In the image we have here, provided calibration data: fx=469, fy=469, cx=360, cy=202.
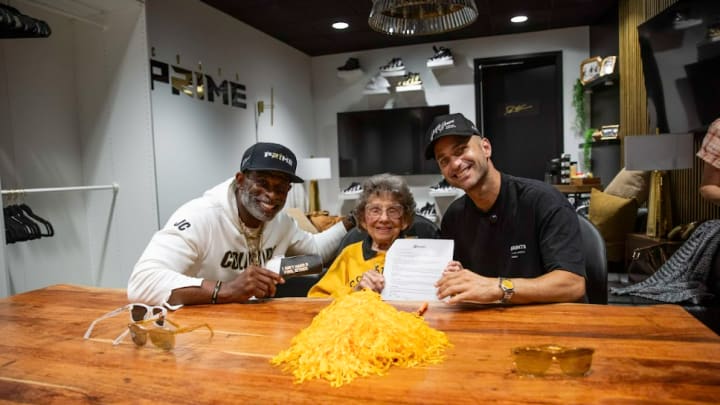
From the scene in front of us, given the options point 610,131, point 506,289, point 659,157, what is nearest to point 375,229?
point 506,289

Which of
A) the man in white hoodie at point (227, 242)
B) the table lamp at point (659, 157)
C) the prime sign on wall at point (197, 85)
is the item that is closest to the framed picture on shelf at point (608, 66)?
the table lamp at point (659, 157)

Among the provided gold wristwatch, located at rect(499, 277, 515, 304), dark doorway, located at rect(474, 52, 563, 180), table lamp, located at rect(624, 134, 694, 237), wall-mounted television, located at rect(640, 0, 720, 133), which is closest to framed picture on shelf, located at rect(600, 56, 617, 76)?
dark doorway, located at rect(474, 52, 563, 180)

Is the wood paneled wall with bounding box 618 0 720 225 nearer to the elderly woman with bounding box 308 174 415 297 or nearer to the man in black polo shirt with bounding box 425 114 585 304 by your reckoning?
the man in black polo shirt with bounding box 425 114 585 304

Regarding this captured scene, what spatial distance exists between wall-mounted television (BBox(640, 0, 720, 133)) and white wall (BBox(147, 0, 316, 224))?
408 cm

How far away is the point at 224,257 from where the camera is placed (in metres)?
1.95

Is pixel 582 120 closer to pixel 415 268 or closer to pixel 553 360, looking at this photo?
pixel 415 268

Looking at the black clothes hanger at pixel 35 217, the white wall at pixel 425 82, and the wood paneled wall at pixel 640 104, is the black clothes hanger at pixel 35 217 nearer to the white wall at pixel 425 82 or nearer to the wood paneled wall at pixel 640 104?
the white wall at pixel 425 82

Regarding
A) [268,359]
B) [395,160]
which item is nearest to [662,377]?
[268,359]

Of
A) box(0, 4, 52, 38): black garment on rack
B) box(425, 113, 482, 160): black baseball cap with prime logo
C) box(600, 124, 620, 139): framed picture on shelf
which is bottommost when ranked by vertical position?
box(425, 113, 482, 160): black baseball cap with prime logo

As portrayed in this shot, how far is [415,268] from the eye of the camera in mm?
1584

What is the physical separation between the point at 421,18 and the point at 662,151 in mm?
2495

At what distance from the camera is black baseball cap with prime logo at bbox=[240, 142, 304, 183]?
1.82 m

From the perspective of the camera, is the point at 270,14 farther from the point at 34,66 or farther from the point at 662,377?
the point at 662,377

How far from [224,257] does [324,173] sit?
4388 mm
